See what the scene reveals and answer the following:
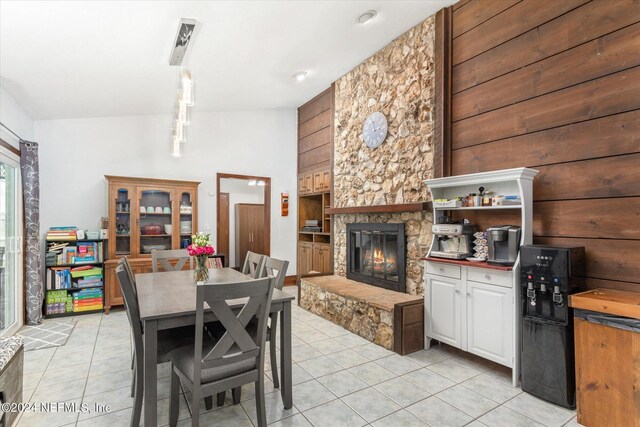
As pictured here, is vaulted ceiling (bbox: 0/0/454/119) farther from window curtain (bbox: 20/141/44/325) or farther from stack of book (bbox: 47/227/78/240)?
stack of book (bbox: 47/227/78/240)

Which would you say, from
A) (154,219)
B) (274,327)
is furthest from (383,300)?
(154,219)

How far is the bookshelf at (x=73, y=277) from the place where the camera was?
4.54 meters

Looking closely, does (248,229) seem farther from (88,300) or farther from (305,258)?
(88,300)

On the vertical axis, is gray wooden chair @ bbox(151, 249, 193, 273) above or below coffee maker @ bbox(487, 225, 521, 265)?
below

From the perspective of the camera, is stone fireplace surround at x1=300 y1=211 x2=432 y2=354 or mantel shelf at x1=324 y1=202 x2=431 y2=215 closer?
stone fireplace surround at x1=300 y1=211 x2=432 y2=354

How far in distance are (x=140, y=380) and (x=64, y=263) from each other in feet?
11.2

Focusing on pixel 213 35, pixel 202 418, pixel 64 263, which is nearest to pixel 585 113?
pixel 213 35

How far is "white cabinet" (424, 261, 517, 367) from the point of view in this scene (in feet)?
9.16

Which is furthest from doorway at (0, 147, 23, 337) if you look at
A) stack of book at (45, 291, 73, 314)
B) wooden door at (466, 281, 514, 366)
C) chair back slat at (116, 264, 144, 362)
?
wooden door at (466, 281, 514, 366)

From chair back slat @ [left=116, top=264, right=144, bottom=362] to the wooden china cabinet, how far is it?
305 cm

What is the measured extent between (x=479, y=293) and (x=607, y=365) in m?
0.99

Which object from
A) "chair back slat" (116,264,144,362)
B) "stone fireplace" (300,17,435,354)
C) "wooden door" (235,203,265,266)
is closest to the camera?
"chair back slat" (116,264,144,362)

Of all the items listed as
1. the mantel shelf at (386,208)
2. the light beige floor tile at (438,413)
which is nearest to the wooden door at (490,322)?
the light beige floor tile at (438,413)

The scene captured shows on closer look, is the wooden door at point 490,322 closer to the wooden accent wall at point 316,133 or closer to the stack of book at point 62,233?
the wooden accent wall at point 316,133
